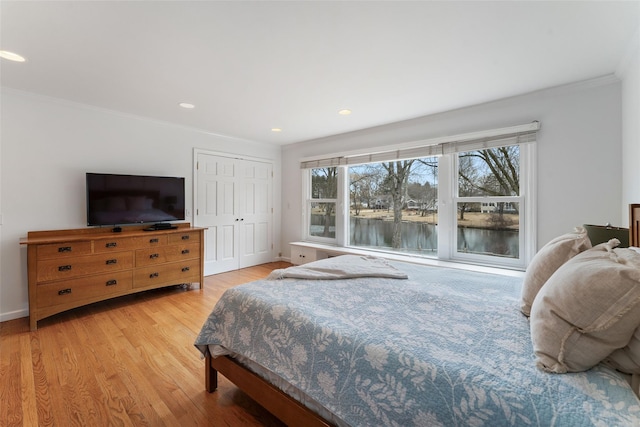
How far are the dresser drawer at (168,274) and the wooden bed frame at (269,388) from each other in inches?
81.5

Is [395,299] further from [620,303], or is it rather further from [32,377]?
[32,377]

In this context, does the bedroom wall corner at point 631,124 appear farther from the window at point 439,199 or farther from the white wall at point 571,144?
the window at point 439,199

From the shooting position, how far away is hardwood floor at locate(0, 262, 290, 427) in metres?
1.59

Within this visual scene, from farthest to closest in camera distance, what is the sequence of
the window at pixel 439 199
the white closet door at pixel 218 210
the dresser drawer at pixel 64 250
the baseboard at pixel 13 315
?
1. the white closet door at pixel 218 210
2. the window at pixel 439 199
3. the baseboard at pixel 13 315
4. the dresser drawer at pixel 64 250

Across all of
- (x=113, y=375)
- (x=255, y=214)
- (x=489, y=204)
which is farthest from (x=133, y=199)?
(x=489, y=204)

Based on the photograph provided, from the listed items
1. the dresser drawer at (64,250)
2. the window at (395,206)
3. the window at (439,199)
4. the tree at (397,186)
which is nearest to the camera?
the dresser drawer at (64,250)

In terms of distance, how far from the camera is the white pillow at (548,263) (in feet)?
4.50

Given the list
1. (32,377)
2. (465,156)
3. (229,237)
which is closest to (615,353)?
(465,156)

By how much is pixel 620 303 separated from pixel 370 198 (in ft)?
12.1

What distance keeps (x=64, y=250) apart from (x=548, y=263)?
12.9 feet

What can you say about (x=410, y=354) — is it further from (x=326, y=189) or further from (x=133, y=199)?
(x=326, y=189)

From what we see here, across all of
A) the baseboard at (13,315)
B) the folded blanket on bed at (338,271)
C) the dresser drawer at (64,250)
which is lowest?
the baseboard at (13,315)

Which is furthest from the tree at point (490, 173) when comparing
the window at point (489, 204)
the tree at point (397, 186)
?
the tree at point (397, 186)

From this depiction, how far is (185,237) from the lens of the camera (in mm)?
3711
